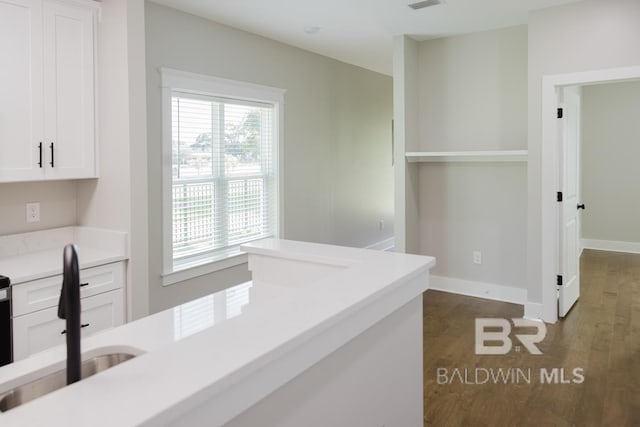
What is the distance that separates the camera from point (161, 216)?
384 centimetres

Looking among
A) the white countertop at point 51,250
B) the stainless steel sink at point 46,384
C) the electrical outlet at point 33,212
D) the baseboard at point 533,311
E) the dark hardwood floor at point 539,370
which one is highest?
the electrical outlet at point 33,212

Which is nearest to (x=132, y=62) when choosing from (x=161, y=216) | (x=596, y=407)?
(x=161, y=216)

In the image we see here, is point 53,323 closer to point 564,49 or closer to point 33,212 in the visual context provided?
point 33,212

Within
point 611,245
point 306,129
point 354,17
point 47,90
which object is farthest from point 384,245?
point 47,90

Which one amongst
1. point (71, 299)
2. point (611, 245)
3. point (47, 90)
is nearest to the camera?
point (71, 299)

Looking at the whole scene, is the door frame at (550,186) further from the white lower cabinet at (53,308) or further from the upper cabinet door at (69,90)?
the upper cabinet door at (69,90)

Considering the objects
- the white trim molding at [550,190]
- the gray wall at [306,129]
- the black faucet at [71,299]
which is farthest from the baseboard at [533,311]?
the black faucet at [71,299]

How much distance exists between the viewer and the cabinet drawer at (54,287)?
2516 millimetres

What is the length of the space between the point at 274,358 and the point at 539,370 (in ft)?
8.95

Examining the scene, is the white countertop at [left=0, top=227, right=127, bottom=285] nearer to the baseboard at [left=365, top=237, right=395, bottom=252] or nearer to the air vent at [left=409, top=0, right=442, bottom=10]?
the air vent at [left=409, top=0, right=442, bottom=10]

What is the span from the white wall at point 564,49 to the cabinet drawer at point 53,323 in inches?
129

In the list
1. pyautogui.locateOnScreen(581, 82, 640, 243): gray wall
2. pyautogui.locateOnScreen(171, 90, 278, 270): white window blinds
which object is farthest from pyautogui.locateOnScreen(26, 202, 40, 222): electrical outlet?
pyautogui.locateOnScreen(581, 82, 640, 243): gray wall

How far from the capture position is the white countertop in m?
2.66

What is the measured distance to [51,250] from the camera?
320cm
